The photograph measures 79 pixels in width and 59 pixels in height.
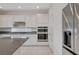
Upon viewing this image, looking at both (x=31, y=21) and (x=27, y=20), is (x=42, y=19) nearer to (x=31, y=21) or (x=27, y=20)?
(x=31, y=21)

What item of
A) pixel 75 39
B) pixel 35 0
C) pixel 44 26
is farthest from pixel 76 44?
pixel 44 26

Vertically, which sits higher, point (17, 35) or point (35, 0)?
point (35, 0)

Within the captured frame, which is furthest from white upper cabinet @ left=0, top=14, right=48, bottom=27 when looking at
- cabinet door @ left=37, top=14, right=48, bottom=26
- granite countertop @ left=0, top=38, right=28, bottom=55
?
granite countertop @ left=0, top=38, right=28, bottom=55

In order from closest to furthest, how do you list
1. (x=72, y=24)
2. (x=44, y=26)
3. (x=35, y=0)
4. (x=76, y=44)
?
(x=35, y=0) → (x=76, y=44) → (x=72, y=24) → (x=44, y=26)

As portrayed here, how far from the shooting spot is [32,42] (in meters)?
6.43

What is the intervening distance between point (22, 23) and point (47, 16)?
4.14 feet

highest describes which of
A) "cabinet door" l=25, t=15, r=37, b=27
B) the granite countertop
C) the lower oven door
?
"cabinet door" l=25, t=15, r=37, b=27

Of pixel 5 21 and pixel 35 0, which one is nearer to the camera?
pixel 35 0

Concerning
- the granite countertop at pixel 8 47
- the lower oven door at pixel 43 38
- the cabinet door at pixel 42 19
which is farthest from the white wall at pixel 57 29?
the cabinet door at pixel 42 19

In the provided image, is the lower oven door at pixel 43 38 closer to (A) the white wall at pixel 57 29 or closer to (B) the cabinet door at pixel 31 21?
(B) the cabinet door at pixel 31 21

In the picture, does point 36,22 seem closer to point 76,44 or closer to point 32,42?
point 32,42

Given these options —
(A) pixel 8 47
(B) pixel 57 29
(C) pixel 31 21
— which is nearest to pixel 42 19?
(C) pixel 31 21

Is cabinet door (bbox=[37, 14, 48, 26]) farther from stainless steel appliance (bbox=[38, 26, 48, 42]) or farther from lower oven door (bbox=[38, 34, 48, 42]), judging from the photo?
lower oven door (bbox=[38, 34, 48, 42])

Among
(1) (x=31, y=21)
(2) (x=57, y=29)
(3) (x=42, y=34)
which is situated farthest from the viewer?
(1) (x=31, y=21)
